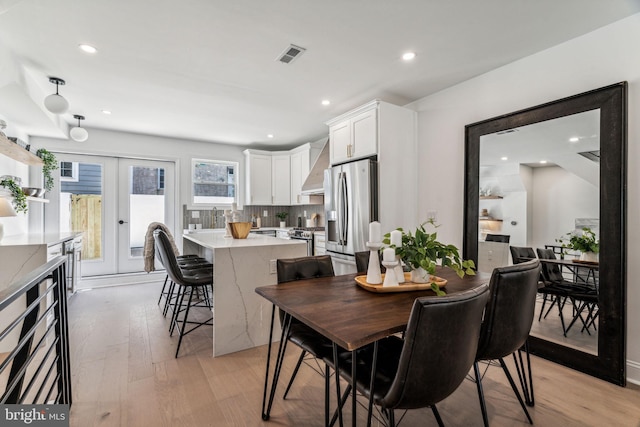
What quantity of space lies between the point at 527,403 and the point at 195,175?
556 cm

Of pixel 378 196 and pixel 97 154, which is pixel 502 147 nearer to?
pixel 378 196

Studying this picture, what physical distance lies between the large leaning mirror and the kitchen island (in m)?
1.92

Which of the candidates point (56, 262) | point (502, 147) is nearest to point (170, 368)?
point (56, 262)

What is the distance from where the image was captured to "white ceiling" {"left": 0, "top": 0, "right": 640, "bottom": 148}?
2053 millimetres

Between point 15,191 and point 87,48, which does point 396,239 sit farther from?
point 15,191

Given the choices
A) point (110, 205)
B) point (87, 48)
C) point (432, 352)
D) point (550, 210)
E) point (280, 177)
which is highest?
point (87, 48)

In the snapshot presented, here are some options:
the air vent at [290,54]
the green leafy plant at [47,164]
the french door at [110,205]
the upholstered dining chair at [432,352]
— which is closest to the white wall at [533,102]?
the air vent at [290,54]

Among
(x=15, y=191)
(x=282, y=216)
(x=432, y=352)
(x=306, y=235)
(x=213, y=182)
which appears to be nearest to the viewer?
(x=432, y=352)

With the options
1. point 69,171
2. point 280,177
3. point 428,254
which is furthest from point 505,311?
point 69,171

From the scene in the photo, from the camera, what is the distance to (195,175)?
5.77m

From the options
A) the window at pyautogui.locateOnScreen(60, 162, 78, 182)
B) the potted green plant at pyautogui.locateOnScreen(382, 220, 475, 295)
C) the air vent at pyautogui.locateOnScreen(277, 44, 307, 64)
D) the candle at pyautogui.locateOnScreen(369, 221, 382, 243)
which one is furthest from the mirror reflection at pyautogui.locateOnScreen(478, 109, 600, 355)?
the window at pyautogui.locateOnScreen(60, 162, 78, 182)

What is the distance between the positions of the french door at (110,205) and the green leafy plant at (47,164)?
21 cm

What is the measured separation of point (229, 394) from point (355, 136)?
111 inches

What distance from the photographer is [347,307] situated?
1.42 m
